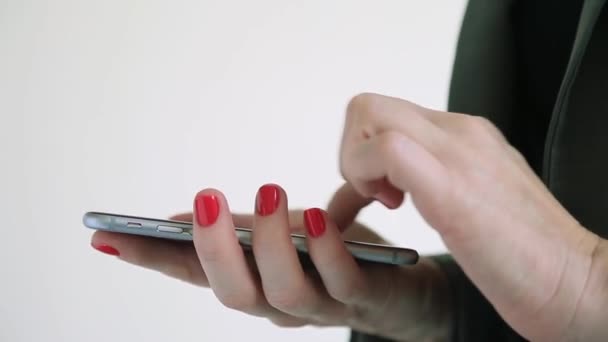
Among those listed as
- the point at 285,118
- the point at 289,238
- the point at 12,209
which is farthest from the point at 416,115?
the point at 12,209

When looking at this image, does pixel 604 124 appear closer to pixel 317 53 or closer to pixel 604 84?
pixel 604 84

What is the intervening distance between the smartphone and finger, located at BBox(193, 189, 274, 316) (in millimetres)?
16

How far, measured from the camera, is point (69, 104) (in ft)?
3.22

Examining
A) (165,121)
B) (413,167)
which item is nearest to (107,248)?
(413,167)

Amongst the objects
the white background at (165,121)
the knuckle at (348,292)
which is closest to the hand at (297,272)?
the knuckle at (348,292)

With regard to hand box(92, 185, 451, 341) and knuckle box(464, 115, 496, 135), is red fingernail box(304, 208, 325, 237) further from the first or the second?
knuckle box(464, 115, 496, 135)

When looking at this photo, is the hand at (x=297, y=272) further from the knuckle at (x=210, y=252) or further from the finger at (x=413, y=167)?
the finger at (x=413, y=167)

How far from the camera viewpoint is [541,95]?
1.62 feet

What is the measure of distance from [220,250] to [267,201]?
1.6 inches

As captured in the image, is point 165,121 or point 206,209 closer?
point 206,209

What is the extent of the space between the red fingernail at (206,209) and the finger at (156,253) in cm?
6

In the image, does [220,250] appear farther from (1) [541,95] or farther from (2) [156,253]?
(1) [541,95]

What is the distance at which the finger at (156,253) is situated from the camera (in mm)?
413

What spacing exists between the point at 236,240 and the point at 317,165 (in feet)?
2.17
